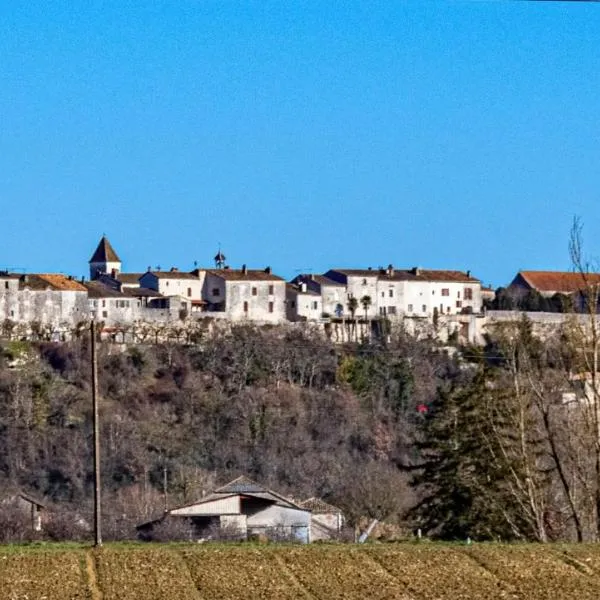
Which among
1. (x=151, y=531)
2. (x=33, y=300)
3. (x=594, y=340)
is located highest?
(x=33, y=300)

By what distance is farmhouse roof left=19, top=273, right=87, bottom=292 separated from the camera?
223 ft

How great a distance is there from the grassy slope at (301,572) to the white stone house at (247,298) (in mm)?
50340

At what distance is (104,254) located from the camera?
77.8 metres

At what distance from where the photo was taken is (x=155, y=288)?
2869 inches

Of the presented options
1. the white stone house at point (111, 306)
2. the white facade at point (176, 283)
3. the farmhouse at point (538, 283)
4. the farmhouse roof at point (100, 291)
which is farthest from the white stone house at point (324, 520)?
the farmhouse at point (538, 283)

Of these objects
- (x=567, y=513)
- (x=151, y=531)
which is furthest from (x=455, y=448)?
(x=151, y=531)

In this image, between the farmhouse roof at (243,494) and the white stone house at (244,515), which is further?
the farmhouse roof at (243,494)

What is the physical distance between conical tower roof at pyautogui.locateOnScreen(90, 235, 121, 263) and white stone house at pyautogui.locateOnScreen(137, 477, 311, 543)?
3746 cm

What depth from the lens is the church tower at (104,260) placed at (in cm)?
7738

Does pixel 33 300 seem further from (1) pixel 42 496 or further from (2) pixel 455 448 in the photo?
(2) pixel 455 448

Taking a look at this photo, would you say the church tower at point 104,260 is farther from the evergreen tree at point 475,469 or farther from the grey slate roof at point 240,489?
the evergreen tree at point 475,469

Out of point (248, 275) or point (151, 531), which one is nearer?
point (151, 531)

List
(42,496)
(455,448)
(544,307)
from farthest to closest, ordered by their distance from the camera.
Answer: (544,307) < (42,496) < (455,448)

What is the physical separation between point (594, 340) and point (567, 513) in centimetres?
410
